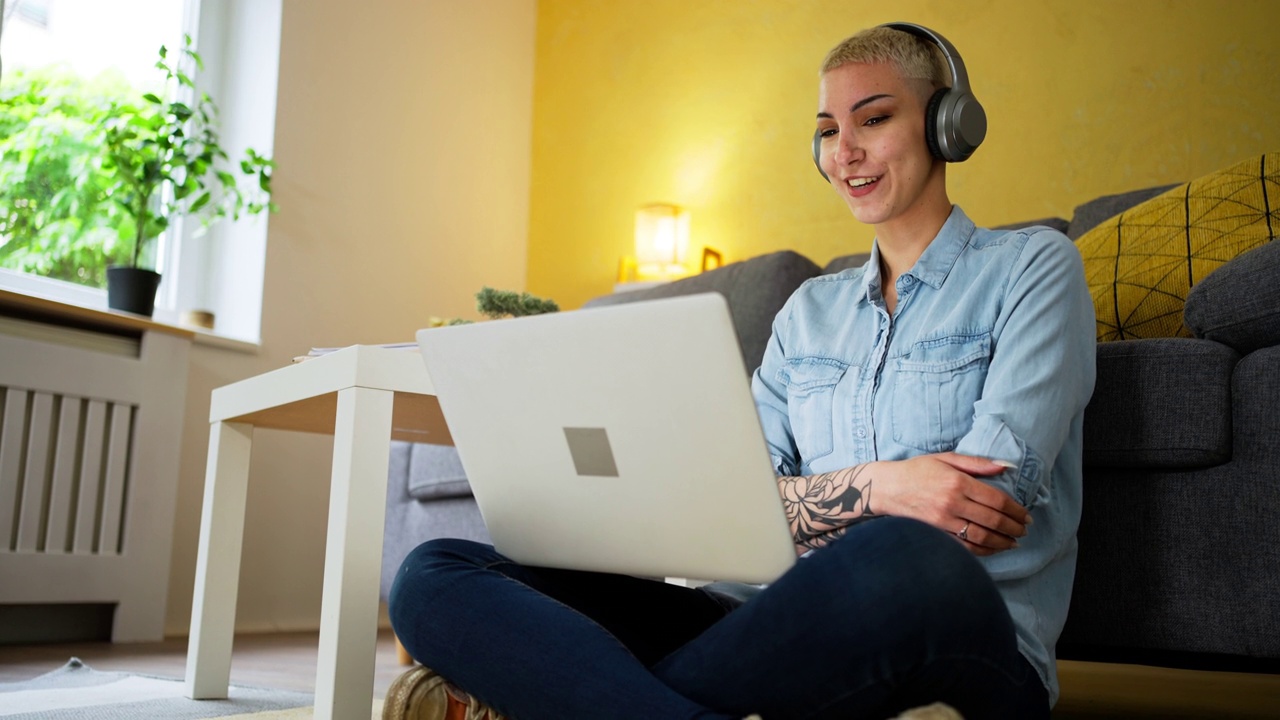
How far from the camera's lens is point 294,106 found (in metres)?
3.04

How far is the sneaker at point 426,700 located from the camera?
2.81 ft

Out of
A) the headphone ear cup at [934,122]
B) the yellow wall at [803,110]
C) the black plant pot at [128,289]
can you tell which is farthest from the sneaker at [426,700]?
the yellow wall at [803,110]

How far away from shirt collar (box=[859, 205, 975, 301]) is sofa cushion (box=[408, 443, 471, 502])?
1.33 meters

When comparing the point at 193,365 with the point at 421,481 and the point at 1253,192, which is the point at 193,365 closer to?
the point at 421,481

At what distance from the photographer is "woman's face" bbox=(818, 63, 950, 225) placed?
110 centimetres

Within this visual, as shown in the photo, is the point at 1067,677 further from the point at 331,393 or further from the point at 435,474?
the point at 331,393

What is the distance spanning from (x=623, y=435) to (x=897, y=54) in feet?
1.98

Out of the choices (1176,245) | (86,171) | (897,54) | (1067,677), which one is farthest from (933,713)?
(86,171)

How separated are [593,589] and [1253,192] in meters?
1.12

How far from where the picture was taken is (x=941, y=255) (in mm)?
1077

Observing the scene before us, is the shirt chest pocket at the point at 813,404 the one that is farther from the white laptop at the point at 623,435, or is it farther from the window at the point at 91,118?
the window at the point at 91,118

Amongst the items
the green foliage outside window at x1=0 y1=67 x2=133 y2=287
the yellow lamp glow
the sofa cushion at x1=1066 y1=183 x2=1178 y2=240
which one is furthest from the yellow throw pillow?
the green foliage outside window at x1=0 y1=67 x2=133 y2=287

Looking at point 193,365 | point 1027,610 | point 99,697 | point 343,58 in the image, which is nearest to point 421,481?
point 193,365

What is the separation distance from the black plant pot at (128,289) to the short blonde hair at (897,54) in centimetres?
199
